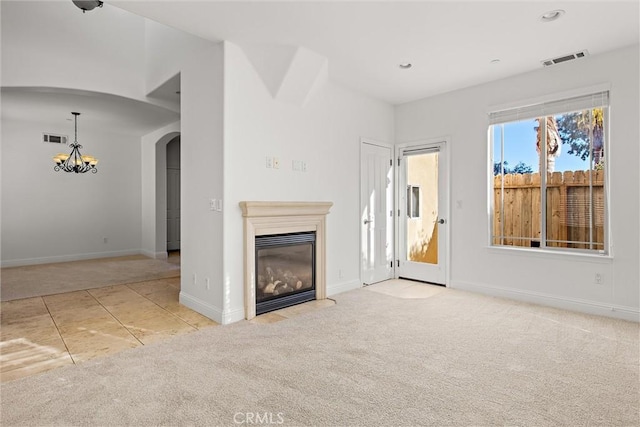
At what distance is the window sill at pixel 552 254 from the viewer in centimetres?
374

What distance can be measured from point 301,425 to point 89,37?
5468mm

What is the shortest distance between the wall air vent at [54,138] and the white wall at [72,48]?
2.94m

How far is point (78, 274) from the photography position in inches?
235

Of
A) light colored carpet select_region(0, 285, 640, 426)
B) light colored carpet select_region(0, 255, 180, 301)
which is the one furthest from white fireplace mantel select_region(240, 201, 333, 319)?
light colored carpet select_region(0, 255, 180, 301)

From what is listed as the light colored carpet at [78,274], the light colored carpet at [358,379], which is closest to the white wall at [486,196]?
the light colored carpet at [358,379]

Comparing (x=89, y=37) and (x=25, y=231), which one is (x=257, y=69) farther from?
(x=25, y=231)

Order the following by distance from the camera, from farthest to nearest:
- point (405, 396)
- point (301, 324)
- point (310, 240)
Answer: point (310, 240) < point (301, 324) < point (405, 396)

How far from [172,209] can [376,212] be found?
229 inches

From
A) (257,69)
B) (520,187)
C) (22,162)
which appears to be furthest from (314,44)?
(22,162)

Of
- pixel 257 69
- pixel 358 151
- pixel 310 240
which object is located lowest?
pixel 310 240

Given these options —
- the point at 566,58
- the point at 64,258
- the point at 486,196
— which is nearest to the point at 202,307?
the point at 486,196

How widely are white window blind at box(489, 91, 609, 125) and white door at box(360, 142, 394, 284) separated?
1534 mm

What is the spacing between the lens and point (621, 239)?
3.62 metres

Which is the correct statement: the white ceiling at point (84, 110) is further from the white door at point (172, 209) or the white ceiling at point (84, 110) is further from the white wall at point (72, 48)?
the white door at point (172, 209)
